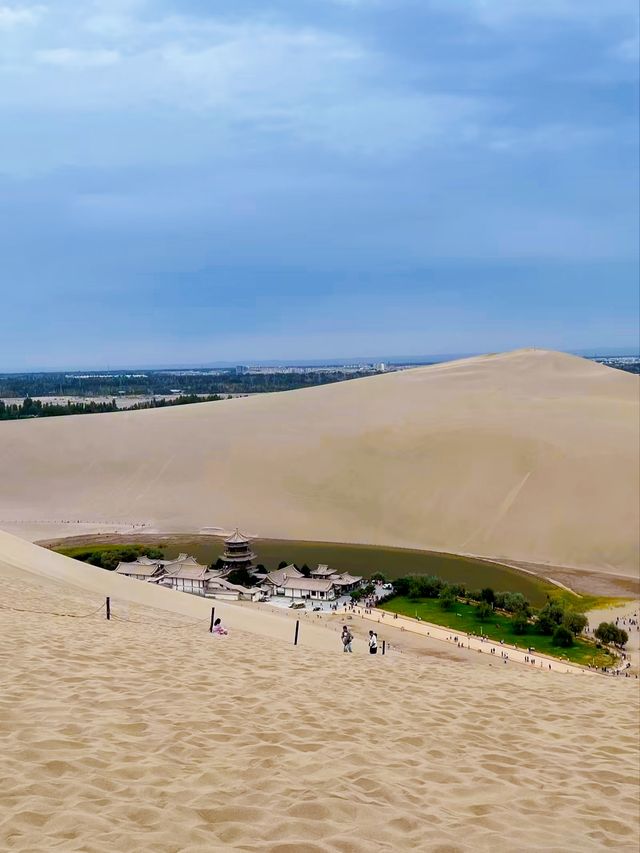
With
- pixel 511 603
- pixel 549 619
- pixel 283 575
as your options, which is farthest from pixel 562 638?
pixel 283 575

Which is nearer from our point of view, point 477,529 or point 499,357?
point 477,529

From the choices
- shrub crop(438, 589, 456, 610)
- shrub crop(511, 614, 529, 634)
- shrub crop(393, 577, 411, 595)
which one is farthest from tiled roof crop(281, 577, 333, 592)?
shrub crop(511, 614, 529, 634)

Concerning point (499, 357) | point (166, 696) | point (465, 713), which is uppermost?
point (499, 357)

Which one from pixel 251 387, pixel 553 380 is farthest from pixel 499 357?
pixel 251 387

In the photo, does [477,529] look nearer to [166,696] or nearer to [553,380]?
[553,380]

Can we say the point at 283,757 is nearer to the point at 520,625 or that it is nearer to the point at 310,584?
the point at 520,625

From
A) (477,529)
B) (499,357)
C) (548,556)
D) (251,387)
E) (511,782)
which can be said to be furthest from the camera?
(251,387)
